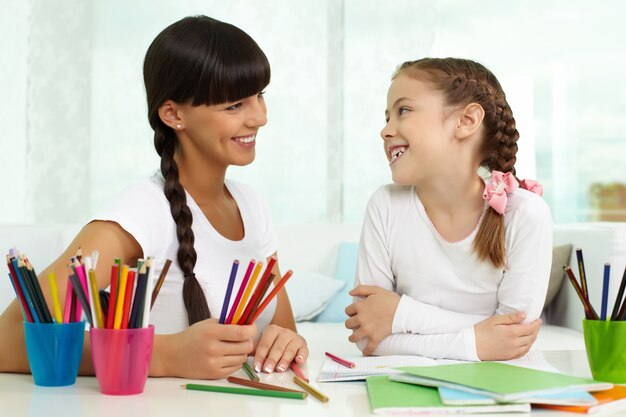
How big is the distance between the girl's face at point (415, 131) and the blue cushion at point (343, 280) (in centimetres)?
134

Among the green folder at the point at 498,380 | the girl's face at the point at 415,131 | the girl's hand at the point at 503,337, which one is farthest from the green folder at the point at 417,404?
the girl's face at the point at 415,131

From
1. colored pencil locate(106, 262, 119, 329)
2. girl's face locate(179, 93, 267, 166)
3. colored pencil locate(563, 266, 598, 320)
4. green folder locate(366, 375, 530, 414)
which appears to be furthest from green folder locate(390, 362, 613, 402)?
girl's face locate(179, 93, 267, 166)

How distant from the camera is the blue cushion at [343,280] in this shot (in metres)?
2.87

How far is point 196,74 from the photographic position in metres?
1.36

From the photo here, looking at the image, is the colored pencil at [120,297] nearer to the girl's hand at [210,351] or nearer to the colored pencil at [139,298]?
the colored pencil at [139,298]

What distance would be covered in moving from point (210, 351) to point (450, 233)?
1.96 feet

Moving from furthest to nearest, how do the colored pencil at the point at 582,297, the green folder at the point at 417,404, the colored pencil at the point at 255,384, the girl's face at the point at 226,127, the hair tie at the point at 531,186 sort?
the hair tie at the point at 531,186 < the girl's face at the point at 226,127 < the colored pencil at the point at 582,297 < the colored pencil at the point at 255,384 < the green folder at the point at 417,404

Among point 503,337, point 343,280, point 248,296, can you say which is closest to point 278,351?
point 248,296

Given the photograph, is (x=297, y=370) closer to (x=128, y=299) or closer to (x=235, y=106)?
(x=128, y=299)

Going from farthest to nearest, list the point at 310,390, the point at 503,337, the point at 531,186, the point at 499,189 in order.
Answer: the point at 531,186, the point at 499,189, the point at 503,337, the point at 310,390

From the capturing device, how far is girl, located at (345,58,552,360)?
137 centimetres

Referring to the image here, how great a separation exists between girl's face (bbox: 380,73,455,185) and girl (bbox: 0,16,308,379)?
249mm

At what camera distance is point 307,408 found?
0.91m

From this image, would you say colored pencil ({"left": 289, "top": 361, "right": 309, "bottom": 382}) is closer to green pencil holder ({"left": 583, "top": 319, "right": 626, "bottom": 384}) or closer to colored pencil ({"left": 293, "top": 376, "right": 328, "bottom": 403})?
colored pencil ({"left": 293, "top": 376, "right": 328, "bottom": 403})
